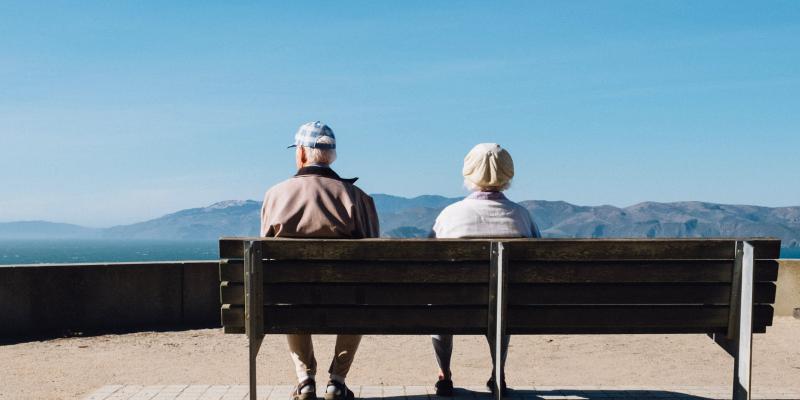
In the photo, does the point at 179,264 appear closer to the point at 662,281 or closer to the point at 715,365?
the point at 715,365

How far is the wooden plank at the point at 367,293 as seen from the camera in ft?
13.4

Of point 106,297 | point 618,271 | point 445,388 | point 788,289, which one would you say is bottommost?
point 788,289

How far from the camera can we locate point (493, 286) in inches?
161

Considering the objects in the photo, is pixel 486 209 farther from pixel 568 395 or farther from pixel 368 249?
pixel 568 395

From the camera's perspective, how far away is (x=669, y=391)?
5.23m

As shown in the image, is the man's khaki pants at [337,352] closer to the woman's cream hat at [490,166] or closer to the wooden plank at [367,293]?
the wooden plank at [367,293]

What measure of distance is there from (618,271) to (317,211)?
163 centimetres

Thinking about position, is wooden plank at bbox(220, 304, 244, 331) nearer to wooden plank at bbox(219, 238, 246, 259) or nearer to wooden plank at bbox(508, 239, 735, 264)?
wooden plank at bbox(219, 238, 246, 259)

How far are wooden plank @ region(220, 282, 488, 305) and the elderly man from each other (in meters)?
0.54

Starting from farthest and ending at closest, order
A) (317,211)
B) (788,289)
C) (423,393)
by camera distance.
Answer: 1. (788,289)
2. (423,393)
3. (317,211)

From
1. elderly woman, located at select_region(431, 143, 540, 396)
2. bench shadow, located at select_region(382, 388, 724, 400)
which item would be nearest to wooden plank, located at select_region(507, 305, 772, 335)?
elderly woman, located at select_region(431, 143, 540, 396)

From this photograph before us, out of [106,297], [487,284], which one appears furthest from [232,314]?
[106,297]

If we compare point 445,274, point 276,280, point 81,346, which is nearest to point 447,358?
point 445,274

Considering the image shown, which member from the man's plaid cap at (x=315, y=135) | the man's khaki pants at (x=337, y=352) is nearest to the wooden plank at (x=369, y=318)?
the man's khaki pants at (x=337, y=352)
